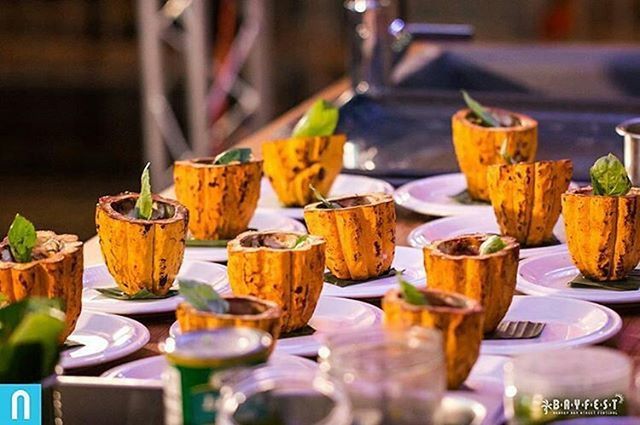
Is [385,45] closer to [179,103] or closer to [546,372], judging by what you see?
[546,372]

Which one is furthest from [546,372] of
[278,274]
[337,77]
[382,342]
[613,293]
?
[337,77]

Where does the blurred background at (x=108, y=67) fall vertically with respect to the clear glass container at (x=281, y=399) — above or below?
below

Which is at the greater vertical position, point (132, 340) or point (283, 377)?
point (283, 377)

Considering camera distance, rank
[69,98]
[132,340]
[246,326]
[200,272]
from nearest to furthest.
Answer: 1. [246,326]
2. [132,340]
3. [200,272]
4. [69,98]

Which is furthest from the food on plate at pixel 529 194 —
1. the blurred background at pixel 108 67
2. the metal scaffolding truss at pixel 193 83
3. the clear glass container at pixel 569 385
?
the blurred background at pixel 108 67

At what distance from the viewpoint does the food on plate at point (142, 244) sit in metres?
1.77

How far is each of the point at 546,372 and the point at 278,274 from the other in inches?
21.8

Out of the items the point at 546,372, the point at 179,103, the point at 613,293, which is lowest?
the point at 179,103

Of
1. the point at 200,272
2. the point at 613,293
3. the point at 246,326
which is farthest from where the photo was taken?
the point at 200,272

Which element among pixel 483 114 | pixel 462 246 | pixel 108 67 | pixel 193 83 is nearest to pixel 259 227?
pixel 483 114

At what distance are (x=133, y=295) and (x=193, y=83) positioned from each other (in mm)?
3152

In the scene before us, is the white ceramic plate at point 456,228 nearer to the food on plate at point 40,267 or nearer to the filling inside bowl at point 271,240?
the filling inside bowl at point 271,240

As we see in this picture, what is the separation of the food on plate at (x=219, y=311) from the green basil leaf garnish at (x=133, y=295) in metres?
0.40

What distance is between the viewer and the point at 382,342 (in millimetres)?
1125
